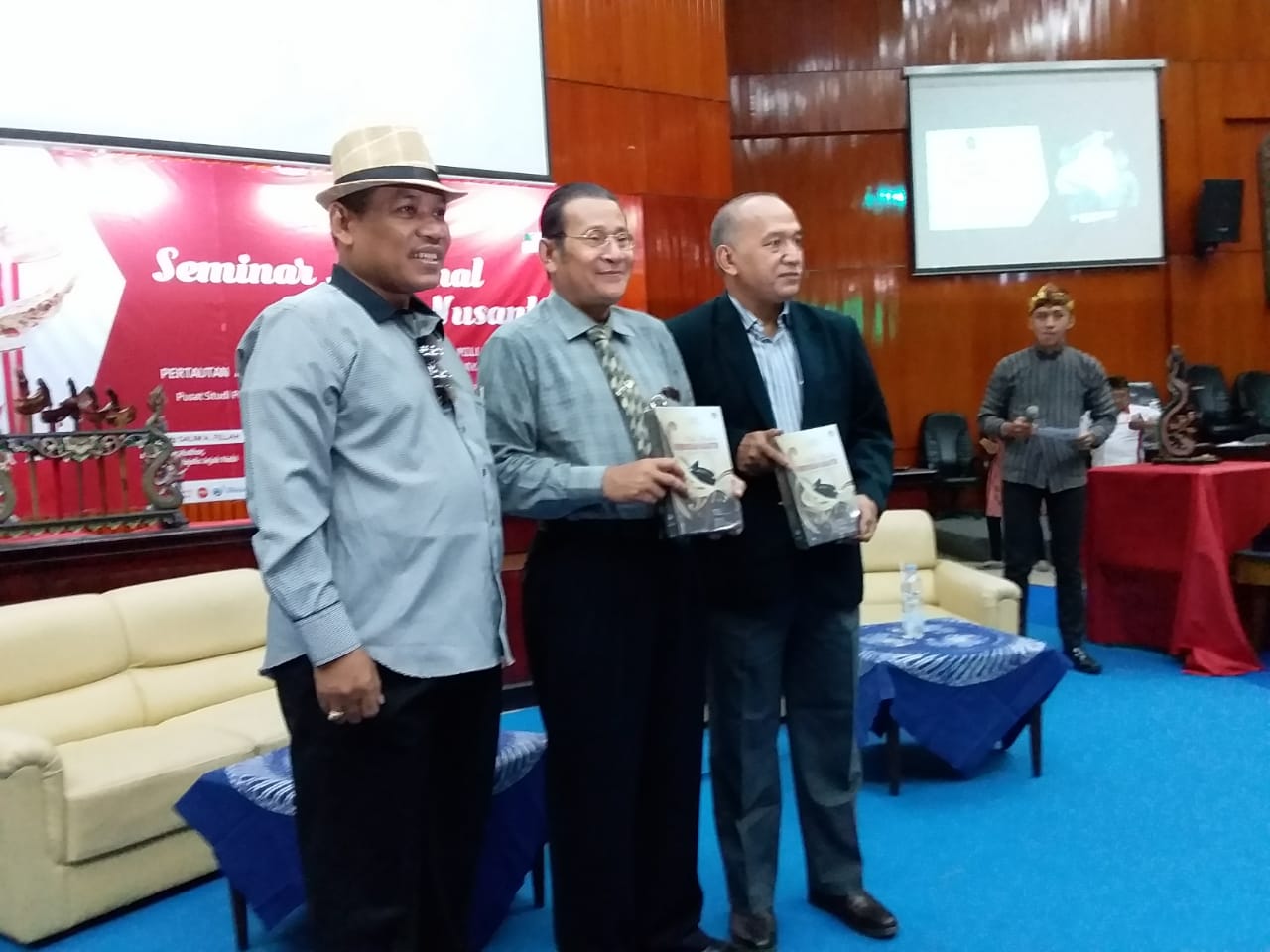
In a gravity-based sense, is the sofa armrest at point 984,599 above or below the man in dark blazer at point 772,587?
below

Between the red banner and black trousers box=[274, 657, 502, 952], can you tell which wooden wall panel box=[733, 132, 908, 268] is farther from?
black trousers box=[274, 657, 502, 952]

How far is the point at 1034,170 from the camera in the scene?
26.6ft

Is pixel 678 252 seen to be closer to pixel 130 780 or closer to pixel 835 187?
pixel 835 187

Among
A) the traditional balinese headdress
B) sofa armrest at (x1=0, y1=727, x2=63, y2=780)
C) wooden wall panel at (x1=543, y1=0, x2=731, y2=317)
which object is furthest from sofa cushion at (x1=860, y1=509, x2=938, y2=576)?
sofa armrest at (x1=0, y1=727, x2=63, y2=780)

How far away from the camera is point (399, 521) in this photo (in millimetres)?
1427

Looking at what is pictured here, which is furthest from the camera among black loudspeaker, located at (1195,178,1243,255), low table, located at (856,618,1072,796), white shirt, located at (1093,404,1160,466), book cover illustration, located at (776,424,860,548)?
black loudspeaker, located at (1195,178,1243,255)

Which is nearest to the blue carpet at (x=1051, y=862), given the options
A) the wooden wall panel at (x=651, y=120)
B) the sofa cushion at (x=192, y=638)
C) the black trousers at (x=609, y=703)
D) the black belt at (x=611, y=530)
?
the black trousers at (x=609, y=703)

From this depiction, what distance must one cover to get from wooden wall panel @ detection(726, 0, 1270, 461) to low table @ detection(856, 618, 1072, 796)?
209 inches

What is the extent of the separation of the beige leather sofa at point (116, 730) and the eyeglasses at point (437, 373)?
5.17 feet

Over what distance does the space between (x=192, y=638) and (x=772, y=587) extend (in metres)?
2.06

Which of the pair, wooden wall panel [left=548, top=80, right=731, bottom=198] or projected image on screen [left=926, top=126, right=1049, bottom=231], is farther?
projected image on screen [left=926, top=126, right=1049, bottom=231]

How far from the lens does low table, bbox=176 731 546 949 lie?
228 cm

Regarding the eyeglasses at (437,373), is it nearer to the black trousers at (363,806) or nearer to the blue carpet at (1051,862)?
the black trousers at (363,806)

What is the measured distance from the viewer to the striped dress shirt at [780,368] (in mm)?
2156
